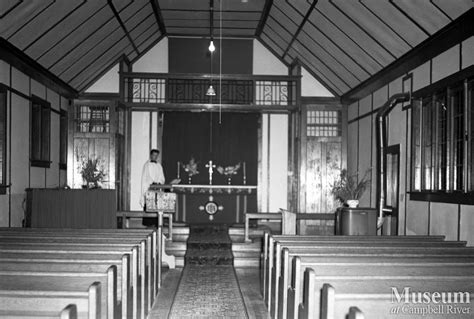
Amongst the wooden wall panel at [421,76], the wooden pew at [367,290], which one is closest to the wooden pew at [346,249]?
the wooden pew at [367,290]

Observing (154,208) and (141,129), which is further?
(141,129)

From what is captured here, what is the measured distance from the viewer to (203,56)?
1251 cm

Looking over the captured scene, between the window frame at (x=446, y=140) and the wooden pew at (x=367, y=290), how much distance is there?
3.35m

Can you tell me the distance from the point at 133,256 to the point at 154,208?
234 inches

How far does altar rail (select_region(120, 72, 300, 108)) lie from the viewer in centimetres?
1161

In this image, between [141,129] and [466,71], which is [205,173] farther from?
[466,71]

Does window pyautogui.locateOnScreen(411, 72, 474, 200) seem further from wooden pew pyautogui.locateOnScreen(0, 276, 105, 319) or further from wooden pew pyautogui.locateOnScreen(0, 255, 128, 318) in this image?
wooden pew pyautogui.locateOnScreen(0, 276, 105, 319)

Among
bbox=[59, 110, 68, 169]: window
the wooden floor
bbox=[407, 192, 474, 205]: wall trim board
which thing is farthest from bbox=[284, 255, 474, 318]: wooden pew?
bbox=[59, 110, 68, 169]: window

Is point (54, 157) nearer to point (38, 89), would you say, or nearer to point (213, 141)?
point (38, 89)

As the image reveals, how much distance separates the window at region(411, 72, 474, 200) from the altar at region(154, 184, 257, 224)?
5.22 meters

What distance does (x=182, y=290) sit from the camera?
6438mm

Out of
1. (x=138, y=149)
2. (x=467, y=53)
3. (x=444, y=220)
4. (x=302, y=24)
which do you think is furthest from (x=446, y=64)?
(x=138, y=149)

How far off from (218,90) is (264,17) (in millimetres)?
1892

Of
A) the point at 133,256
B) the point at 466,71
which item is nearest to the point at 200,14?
→ the point at 466,71
